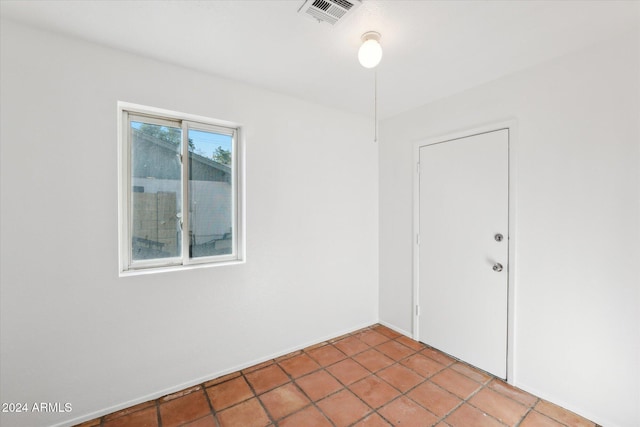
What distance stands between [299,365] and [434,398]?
1137 mm

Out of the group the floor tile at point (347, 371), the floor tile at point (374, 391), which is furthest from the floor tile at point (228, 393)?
the floor tile at point (374, 391)

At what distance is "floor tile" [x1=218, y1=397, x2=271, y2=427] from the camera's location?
1.77 meters

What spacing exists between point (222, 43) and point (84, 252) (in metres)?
1.67

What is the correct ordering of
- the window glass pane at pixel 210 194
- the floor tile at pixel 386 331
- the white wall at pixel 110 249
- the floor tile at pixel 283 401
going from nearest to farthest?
the white wall at pixel 110 249
the floor tile at pixel 283 401
the window glass pane at pixel 210 194
the floor tile at pixel 386 331

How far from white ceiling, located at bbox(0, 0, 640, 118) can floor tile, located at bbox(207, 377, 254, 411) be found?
2540 millimetres

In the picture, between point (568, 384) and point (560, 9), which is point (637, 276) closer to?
point (568, 384)

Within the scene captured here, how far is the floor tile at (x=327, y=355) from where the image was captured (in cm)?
250

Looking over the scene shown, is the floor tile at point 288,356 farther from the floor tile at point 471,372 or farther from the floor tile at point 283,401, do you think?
the floor tile at point 471,372

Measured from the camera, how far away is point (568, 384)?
1.88 metres

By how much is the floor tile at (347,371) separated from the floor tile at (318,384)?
64mm

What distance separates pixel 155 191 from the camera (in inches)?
82.4

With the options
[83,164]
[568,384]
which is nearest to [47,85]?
[83,164]

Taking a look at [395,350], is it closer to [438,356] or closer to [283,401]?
[438,356]

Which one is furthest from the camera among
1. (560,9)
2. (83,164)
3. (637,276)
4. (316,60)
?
(316,60)
